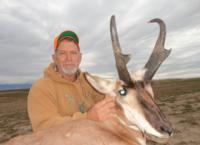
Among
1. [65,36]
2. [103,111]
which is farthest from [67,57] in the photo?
[103,111]

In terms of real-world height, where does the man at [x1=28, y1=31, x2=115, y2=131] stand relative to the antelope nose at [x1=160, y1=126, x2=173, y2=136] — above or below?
above

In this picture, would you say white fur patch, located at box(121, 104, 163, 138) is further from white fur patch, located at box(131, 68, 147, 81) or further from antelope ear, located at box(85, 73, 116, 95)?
white fur patch, located at box(131, 68, 147, 81)

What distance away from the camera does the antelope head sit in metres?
4.67

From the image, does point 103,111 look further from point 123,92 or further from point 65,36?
point 65,36

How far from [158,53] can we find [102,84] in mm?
1294

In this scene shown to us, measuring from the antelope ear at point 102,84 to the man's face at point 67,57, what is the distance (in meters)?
1.48

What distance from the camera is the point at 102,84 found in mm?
5422

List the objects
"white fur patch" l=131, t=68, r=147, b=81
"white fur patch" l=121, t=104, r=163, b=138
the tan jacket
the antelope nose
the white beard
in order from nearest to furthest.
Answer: the antelope nose, "white fur patch" l=121, t=104, r=163, b=138, "white fur patch" l=131, t=68, r=147, b=81, the tan jacket, the white beard

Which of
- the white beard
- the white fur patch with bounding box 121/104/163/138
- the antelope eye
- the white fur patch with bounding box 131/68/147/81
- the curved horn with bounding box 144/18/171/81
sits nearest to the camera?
the white fur patch with bounding box 121/104/163/138

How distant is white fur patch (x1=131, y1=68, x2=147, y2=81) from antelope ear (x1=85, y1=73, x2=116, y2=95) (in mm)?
393

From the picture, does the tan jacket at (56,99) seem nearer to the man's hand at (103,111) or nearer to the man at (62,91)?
the man at (62,91)

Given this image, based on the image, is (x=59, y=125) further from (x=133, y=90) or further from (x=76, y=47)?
(x=76, y=47)

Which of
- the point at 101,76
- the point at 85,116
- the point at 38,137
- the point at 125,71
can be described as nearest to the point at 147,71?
the point at 125,71

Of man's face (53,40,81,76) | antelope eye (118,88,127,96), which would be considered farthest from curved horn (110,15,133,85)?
man's face (53,40,81,76)
